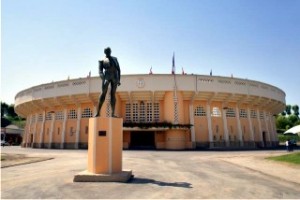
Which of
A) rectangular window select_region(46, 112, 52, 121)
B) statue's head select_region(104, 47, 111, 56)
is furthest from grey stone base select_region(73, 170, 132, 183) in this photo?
rectangular window select_region(46, 112, 52, 121)

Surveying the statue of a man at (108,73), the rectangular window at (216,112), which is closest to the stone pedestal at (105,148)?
the statue of a man at (108,73)

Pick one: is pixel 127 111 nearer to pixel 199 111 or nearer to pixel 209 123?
pixel 199 111

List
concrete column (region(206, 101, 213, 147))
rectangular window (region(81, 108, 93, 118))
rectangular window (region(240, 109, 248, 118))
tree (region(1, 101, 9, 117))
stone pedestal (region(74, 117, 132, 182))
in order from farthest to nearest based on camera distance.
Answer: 1. tree (region(1, 101, 9, 117))
2. rectangular window (region(240, 109, 248, 118))
3. rectangular window (region(81, 108, 93, 118))
4. concrete column (region(206, 101, 213, 147))
5. stone pedestal (region(74, 117, 132, 182))

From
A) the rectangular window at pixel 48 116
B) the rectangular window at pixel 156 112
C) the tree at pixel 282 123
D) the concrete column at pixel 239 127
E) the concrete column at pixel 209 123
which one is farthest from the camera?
the tree at pixel 282 123

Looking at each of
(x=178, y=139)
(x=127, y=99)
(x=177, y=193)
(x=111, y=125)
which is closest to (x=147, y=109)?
(x=127, y=99)

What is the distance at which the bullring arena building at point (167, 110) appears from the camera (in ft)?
108

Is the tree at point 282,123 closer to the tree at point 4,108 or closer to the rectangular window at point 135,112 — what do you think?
the rectangular window at point 135,112

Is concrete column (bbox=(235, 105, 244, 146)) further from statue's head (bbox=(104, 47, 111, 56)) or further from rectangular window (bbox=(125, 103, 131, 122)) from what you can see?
statue's head (bbox=(104, 47, 111, 56))

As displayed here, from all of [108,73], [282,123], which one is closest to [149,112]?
[108,73]

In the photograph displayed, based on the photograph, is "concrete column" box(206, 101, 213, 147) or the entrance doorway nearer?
"concrete column" box(206, 101, 213, 147)

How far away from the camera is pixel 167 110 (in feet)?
109

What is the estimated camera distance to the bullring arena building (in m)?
32.8

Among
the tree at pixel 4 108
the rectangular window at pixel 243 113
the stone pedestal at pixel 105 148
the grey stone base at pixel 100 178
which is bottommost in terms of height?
the grey stone base at pixel 100 178

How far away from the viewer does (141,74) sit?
33.1m
